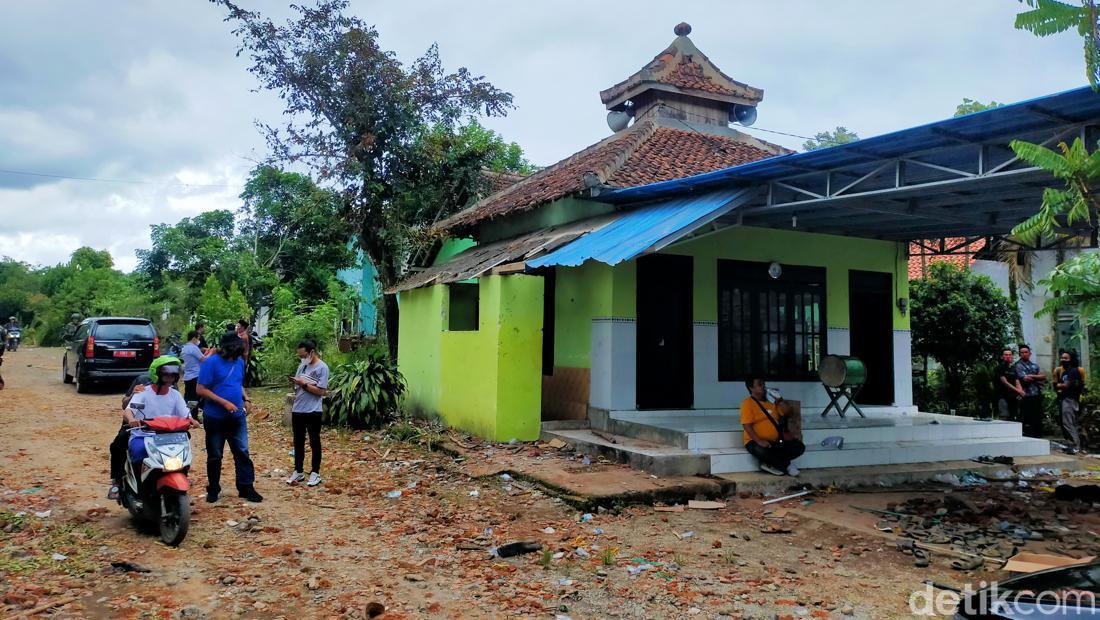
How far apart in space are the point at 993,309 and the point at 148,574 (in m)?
14.8

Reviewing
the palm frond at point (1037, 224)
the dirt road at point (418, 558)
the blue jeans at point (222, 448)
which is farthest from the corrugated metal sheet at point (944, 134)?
the blue jeans at point (222, 448)

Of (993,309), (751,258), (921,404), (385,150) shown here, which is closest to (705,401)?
(751,258)

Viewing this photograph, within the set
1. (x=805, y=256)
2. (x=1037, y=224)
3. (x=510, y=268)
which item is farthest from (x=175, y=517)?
(x=805, y=256)

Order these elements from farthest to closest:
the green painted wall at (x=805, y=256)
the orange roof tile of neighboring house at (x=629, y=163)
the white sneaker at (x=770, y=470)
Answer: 1. the orange roof tile of neighboring house at (x=629, y=163)
2. the green painted wall at (x=805, y=256)
3. the white sneaker at (x=770, y=470)

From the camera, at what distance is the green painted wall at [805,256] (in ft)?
35.5

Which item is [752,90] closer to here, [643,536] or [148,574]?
[643,536]

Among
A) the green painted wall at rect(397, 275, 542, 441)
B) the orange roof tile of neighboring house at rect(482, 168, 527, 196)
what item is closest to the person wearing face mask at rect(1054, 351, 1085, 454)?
the green painted wall at rect(397, 275, 542, 441)

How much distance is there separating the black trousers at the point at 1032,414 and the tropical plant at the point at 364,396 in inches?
418

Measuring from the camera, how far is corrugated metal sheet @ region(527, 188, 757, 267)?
8172 millimetres

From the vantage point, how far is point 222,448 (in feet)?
23.2

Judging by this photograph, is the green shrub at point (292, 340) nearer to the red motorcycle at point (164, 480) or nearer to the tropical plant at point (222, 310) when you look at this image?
the tropical plant at point (222, 310)

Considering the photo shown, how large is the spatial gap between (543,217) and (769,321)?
418 cm

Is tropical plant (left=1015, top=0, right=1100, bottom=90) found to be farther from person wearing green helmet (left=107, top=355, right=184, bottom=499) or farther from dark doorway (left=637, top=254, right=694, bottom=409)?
person wearing green helmet (left=107, top=355, right=184, bottom=499)

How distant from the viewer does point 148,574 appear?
16.4 feet
